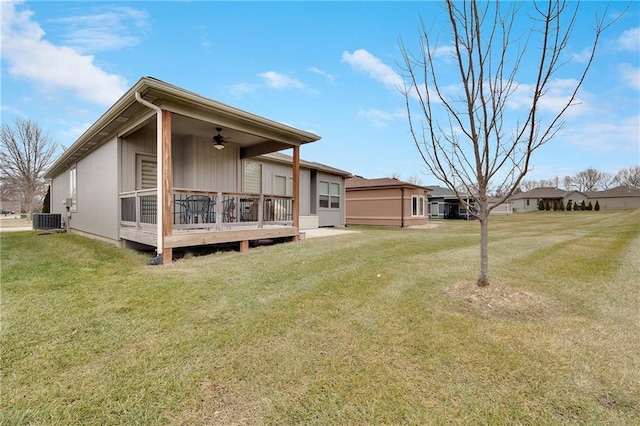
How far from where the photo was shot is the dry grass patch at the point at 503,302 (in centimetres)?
323

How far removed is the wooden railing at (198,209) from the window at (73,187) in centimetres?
537

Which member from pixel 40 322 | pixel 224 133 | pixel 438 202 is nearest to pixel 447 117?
pixel 40 322

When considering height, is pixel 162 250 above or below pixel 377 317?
above

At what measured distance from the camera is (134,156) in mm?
7617

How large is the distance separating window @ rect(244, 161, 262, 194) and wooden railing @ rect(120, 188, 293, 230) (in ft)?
6.41

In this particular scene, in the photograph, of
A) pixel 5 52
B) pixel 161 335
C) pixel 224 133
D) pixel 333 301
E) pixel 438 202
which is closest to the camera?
pixel 161 335

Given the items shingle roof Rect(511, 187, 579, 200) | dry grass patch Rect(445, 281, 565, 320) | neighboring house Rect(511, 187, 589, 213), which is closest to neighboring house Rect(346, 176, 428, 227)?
dry grass patch Rect(445, 281, 565, 320)

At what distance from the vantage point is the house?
5.69 meters

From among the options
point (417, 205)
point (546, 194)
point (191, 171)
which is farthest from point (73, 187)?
point (546, 194)

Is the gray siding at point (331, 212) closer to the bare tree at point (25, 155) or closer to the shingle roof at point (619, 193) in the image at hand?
the bare tree at point (25, 155)

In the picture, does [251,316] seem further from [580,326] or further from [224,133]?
[224,133]

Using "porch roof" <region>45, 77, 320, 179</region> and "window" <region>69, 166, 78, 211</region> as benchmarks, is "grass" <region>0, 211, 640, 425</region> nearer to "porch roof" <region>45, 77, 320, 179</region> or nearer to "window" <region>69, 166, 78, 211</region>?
"porch roof" <region>45, 77, 320, 179</region>

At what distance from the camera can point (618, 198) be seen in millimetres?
48625

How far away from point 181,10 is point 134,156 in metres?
4.38
